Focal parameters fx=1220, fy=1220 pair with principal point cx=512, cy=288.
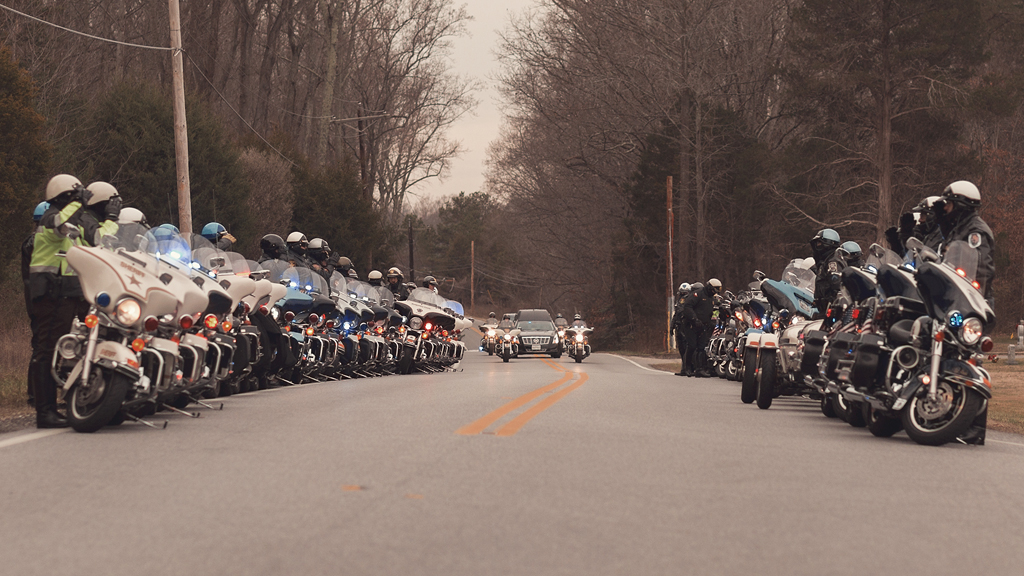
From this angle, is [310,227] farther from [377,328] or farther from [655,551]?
[655,551]

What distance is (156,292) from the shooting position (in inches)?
400

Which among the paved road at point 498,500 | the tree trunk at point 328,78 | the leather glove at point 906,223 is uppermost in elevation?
the tree trunk at point 328,78

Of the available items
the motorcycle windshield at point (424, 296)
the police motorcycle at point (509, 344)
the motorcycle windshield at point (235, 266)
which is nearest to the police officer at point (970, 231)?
the motorcycle windshield at point (235, 266)

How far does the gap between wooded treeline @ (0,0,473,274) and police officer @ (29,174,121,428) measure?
14901 mm

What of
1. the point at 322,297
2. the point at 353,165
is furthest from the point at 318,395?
the point at 353,165

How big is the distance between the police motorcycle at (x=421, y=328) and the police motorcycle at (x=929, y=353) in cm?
1470

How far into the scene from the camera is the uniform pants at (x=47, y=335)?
10.2m

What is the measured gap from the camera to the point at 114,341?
992 cm

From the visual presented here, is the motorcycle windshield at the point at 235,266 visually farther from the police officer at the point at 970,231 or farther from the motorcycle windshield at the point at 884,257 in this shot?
the police officer at the point at 970,231

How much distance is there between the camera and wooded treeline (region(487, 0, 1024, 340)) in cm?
4278

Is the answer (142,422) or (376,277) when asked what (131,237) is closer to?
(142,422)

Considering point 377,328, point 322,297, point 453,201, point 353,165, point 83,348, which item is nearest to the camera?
point 83,348

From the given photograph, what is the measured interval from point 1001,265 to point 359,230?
84.0ft

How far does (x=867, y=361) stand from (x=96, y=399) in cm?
649
